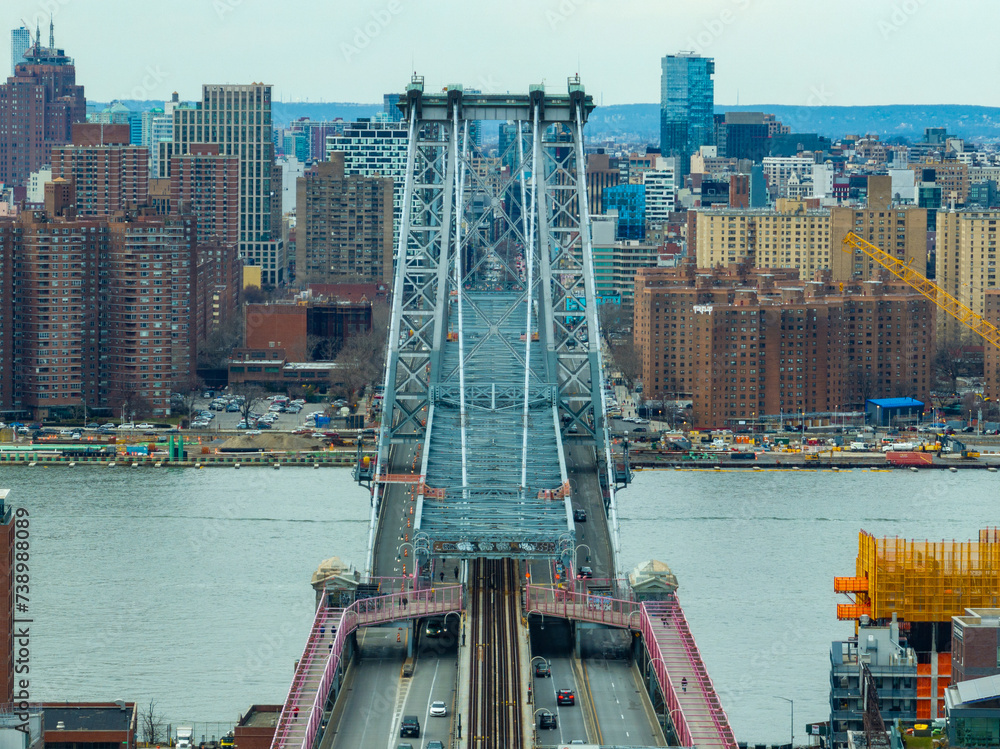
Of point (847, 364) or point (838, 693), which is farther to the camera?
point (847, 364)

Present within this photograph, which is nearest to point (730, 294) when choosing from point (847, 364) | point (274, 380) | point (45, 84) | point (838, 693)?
point (847, 364)

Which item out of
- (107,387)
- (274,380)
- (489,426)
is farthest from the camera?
(274,380)

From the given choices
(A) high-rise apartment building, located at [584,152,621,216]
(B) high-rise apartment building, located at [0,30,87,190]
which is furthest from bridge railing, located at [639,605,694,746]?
(B) high-rise apartment building, located at [0,30,87,190]

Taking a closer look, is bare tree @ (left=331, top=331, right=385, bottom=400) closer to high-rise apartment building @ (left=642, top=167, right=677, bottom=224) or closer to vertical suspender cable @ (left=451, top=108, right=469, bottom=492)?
vertical suspender cable @ (left=451, top=108, right=469, bottom=492)

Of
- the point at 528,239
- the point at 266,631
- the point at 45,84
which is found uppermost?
the point at 45,84

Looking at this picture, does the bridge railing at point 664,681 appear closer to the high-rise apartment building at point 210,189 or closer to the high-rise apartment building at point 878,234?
the high-rise apartment building at point 878,234

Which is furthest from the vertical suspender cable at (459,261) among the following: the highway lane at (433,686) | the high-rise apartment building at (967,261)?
the high-rise apartment building at (967,261)

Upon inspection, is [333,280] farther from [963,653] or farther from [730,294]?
[963,653]
